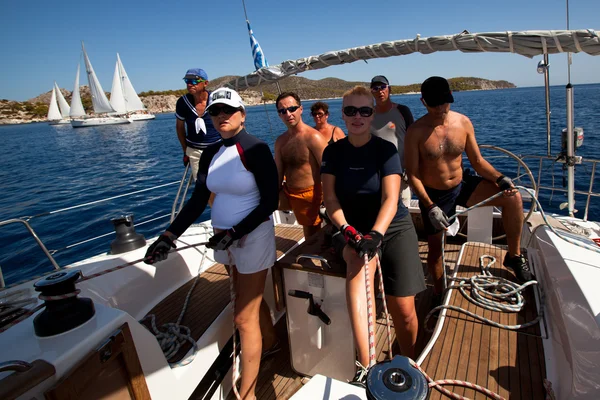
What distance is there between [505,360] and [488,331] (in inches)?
11.1

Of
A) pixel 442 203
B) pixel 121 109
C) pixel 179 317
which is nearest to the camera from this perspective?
pixel 179 317

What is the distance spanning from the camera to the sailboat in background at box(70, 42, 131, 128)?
57.2 m

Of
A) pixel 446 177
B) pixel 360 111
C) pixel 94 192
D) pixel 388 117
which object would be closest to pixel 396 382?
pixel 360 111

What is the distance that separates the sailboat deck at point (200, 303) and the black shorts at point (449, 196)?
148cm

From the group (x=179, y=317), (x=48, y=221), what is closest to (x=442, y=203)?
(x=179, y=317)

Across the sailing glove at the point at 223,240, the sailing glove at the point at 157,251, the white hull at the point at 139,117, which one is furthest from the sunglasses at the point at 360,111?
the white hull at the point at 139,117

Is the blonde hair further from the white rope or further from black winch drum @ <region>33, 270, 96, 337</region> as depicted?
the white rope

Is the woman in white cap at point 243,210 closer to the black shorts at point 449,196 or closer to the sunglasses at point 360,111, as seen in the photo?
the sunglasses at point 360,111

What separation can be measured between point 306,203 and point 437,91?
151cm

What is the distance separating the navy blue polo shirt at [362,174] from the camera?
7.27ft

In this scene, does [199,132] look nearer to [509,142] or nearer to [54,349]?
[54,349]

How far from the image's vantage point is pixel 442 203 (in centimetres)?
310

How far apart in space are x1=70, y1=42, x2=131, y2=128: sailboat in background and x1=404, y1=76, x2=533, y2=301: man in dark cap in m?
67.2

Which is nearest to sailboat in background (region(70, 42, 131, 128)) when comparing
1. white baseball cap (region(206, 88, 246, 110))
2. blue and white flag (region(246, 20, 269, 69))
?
blue and white flag (region(246, 20, 269, 69))
